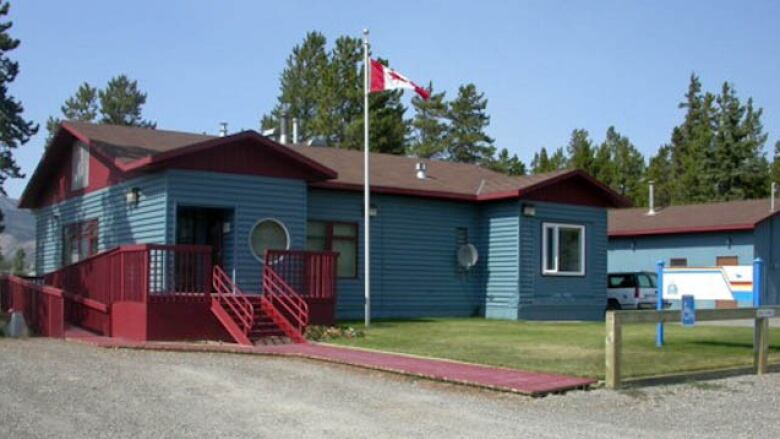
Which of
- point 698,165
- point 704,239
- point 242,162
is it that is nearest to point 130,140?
point 242,162

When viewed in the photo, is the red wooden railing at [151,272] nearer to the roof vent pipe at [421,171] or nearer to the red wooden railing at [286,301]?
the red wooden railing at [286,301]

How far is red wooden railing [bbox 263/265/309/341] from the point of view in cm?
1683

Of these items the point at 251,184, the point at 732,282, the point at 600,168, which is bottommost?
the point at 732,282

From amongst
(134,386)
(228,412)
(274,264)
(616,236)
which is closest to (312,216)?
(274,264)

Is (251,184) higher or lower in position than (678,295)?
higher

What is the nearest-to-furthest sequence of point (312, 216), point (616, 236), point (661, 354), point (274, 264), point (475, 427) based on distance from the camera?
point (475, 427) → point (661, 354) → point (274, 264) → point (312, 216) → point (616, 236)

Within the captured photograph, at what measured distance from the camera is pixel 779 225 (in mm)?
33438

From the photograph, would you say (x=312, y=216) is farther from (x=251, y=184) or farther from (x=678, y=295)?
(x=678, y=295)

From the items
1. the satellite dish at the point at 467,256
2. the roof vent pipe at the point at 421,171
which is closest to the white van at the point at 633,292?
the satellite dish at the point at 467,256

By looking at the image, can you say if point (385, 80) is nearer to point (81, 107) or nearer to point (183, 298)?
point (183, 298)

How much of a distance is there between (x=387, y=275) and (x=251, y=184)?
497 centimetres

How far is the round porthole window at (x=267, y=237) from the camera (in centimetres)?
1912

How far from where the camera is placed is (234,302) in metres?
16.8

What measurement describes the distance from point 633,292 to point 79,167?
17.6 meters
